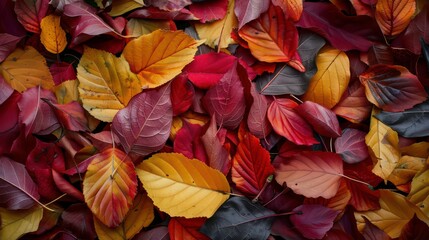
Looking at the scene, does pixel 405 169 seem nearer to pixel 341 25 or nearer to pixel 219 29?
pixel 341 25

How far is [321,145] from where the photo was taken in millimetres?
739

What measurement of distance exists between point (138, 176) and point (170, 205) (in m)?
0.06

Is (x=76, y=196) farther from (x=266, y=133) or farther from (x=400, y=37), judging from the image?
(x=400, y=37)

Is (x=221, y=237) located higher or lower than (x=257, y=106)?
lower

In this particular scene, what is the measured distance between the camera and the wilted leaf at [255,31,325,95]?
73cm

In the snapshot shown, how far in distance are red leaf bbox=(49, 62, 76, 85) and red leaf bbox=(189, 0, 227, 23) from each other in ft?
0.71

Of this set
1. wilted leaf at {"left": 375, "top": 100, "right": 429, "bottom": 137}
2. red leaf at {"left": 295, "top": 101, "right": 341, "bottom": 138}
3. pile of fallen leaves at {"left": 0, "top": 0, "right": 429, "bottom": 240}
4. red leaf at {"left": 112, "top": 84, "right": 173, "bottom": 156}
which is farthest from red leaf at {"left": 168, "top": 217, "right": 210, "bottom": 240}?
wilted leaf at {"left": 375, "top": 100, "right": 429, "bottom": 137}

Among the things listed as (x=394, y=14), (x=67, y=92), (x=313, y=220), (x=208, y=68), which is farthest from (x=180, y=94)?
(x=394, y=14)

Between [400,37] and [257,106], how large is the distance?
274 millimetres

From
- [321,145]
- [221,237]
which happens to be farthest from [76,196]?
[321,145]

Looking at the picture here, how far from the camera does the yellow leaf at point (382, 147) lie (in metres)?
0.71

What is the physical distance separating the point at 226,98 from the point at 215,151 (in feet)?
0.27

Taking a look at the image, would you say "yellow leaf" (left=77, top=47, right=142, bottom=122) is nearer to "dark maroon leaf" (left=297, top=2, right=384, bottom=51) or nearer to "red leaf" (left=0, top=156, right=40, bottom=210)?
"red leaf" (left=0, top=156, right=40, bottom=210)

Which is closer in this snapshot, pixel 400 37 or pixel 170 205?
pixel 170 205
